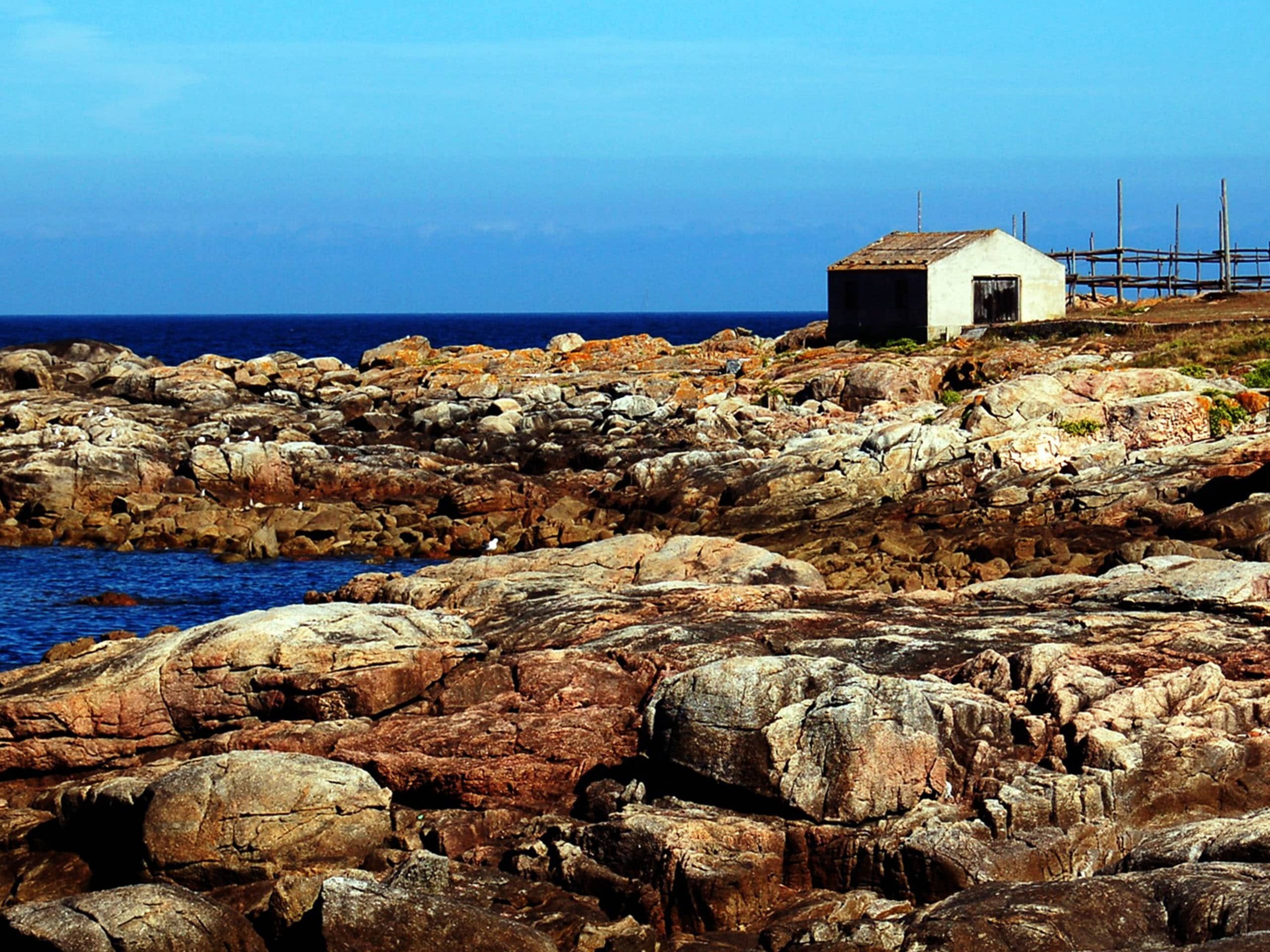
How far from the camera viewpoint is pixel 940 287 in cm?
5691

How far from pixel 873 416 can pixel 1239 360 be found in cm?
1005

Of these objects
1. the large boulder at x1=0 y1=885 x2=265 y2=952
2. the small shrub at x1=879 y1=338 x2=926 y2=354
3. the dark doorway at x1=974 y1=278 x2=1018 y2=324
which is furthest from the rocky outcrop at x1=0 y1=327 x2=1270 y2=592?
the large boulder at x1=0 y1=885 x2=265 y2=952

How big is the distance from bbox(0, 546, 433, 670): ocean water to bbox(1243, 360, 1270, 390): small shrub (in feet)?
69.5

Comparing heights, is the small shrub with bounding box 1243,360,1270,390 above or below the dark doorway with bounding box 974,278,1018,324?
below

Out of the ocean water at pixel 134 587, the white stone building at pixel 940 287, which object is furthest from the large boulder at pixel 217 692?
the white stone building at pixel 940 287

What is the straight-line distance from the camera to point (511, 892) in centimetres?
1456

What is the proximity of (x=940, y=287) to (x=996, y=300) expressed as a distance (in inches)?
123

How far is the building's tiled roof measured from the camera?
57594mm

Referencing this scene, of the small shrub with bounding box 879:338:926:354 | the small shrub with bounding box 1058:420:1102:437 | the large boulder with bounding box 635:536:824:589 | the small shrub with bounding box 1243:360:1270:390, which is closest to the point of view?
the large boulder with bounding box 635:536:824:589

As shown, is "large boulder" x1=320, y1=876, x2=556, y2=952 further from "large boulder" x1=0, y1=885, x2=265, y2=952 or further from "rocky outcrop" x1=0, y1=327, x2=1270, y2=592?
"rocky outcrop" x1=0, y1=327, x2=1270, y2=592

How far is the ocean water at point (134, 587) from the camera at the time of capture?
2875cm

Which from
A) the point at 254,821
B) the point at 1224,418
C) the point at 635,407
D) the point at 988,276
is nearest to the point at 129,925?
the point at 254,821

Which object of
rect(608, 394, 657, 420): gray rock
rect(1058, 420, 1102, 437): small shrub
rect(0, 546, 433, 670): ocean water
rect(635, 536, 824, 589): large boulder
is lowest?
rect(0, 546, 433, 670): ocean water

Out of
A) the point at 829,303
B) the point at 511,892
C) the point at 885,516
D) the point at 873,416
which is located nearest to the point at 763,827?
the point at 511,892
